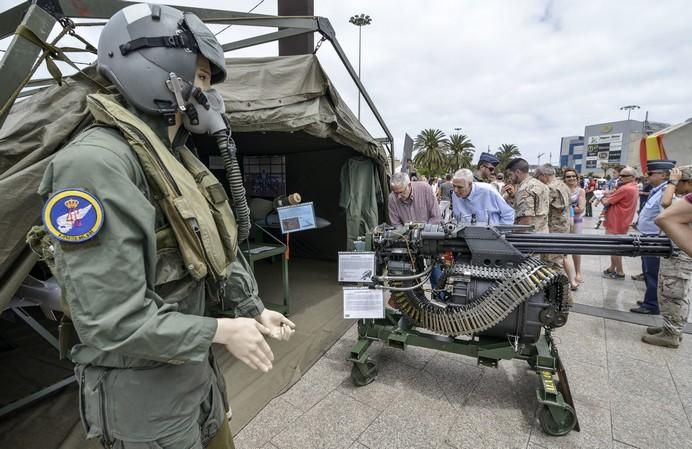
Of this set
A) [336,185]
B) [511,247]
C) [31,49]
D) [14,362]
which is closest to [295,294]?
[336,185]

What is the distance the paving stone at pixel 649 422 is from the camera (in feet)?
7.53

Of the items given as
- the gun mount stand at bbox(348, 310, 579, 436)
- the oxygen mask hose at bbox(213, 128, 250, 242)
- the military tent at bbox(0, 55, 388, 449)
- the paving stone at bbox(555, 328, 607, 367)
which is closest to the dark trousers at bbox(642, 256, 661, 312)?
the paving stone at bbox(555, 328, 607, 367)

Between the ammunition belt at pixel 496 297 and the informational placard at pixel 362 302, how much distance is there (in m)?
0.50

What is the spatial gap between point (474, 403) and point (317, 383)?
52.8 inches

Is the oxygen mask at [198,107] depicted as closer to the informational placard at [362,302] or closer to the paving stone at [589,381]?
the informational placard at [362,302]

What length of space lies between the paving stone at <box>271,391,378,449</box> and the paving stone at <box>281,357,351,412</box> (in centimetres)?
10

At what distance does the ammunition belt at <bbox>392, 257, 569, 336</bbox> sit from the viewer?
2.41 m

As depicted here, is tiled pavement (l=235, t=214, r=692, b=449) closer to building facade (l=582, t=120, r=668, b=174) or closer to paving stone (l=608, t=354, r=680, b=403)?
paving stone (l=608, t=354, r=680, b=403)

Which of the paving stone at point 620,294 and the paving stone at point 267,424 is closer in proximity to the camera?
the paving stone at point 267,424

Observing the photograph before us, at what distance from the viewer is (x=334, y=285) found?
574 cm

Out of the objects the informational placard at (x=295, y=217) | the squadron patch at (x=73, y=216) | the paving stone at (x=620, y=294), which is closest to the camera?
the squadron patch at (x=73, y=216)

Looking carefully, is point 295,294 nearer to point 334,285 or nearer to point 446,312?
point 334,285

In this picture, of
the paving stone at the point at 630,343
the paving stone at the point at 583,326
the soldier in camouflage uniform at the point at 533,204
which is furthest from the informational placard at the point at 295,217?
the paving stone at the point at 630,343

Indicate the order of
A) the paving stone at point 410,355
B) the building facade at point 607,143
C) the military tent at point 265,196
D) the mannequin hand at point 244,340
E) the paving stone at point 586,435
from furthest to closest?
the building facade at point 607,143
the paving stone at point 410,355
the paving stone at point 586,435
the military tent at point 265,196
the mannequin hand at point 244,340
